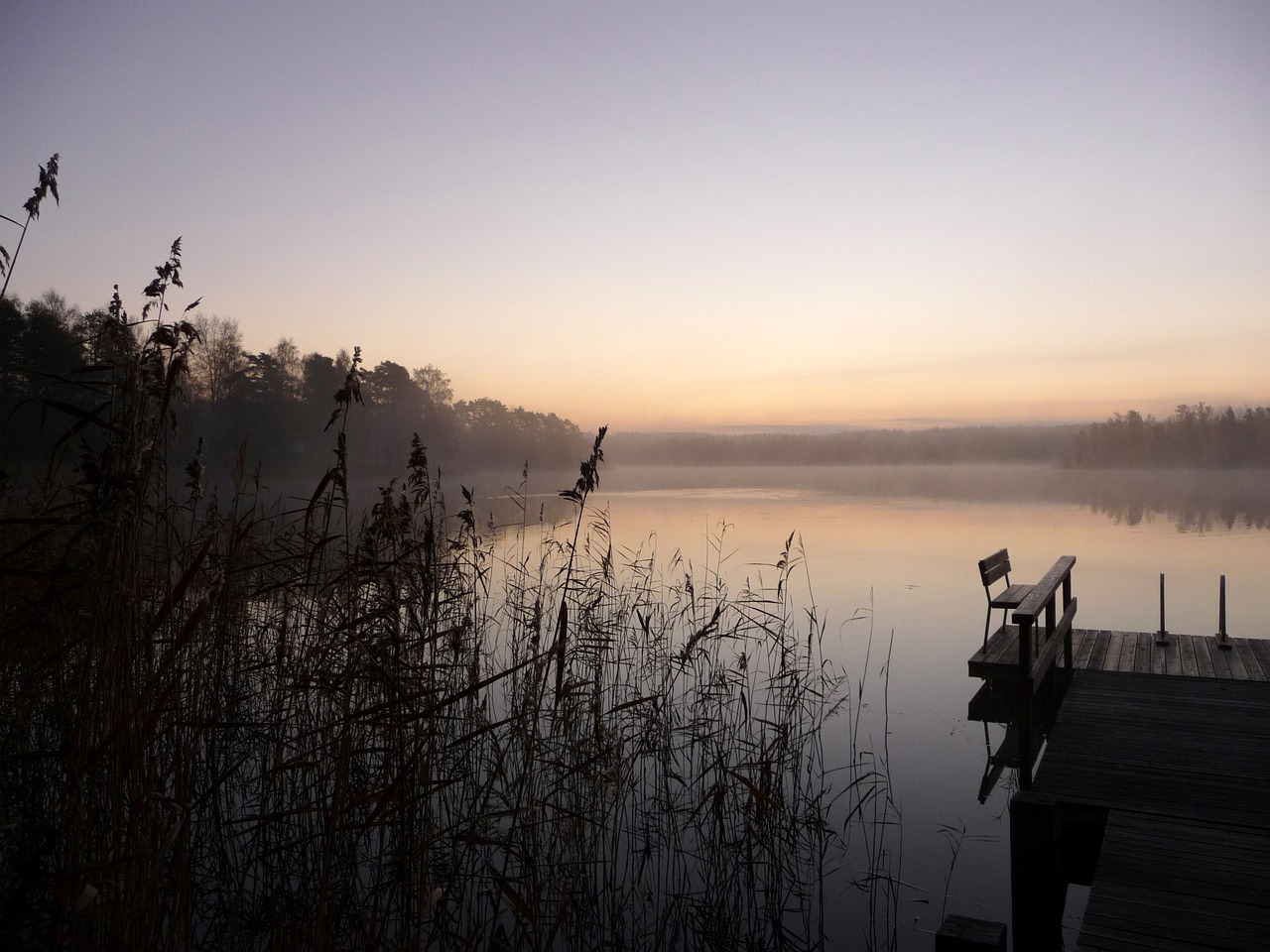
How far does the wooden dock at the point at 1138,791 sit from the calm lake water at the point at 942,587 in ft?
1.43

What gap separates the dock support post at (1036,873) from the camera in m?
3.74

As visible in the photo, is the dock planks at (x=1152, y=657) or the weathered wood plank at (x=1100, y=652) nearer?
the dock planks at (x=1152, y=657)

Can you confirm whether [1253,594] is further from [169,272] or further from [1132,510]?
[1132,510]

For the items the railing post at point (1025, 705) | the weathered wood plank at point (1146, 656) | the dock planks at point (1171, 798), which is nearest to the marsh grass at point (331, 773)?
the railing post at point (1025, 705)

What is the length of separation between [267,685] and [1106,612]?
12114 millimetres

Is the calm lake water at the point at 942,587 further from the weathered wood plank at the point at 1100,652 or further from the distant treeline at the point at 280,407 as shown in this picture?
the distant treeline at the point at 280,407

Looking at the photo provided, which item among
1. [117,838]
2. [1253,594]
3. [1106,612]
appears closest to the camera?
[117,838]

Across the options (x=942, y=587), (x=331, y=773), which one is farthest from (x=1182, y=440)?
(x=331, y=773)

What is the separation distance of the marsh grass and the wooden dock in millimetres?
982

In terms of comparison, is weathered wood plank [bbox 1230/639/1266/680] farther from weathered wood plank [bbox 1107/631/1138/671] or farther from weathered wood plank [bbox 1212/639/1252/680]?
weathered wood plank [bbox 1107/631/1138/671]

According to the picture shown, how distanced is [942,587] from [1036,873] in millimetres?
11362

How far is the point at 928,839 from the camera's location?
4910 millimetres

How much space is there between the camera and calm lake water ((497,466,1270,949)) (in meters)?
4.79

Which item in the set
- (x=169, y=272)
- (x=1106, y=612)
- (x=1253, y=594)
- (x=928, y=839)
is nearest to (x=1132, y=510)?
(x=1253, y=594)
